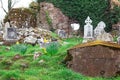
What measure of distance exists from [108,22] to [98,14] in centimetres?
98

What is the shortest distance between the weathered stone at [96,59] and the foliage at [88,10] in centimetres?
2137

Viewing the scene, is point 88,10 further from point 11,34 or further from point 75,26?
point 11,34

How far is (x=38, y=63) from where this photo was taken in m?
12.0

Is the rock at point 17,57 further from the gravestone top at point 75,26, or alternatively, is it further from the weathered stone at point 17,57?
the gravestone top at point 75,26

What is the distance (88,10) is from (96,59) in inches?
871

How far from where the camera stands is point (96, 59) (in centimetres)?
1127

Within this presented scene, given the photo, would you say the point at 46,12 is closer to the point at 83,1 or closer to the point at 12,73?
the point at 83,1

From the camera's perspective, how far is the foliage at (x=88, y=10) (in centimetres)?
3288

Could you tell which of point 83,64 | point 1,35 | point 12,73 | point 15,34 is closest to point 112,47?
point 83,64

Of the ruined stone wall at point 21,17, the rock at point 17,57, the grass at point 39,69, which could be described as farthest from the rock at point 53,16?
the rock at point 17,57

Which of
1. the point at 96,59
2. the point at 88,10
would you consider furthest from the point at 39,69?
the point at 88,10

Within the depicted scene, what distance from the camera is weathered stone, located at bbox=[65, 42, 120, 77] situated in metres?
11.1

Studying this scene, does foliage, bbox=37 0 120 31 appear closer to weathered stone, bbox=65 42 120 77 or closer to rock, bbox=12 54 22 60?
rock, bbox=12 54 22 60

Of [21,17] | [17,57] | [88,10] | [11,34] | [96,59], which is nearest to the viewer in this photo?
[96,59]
